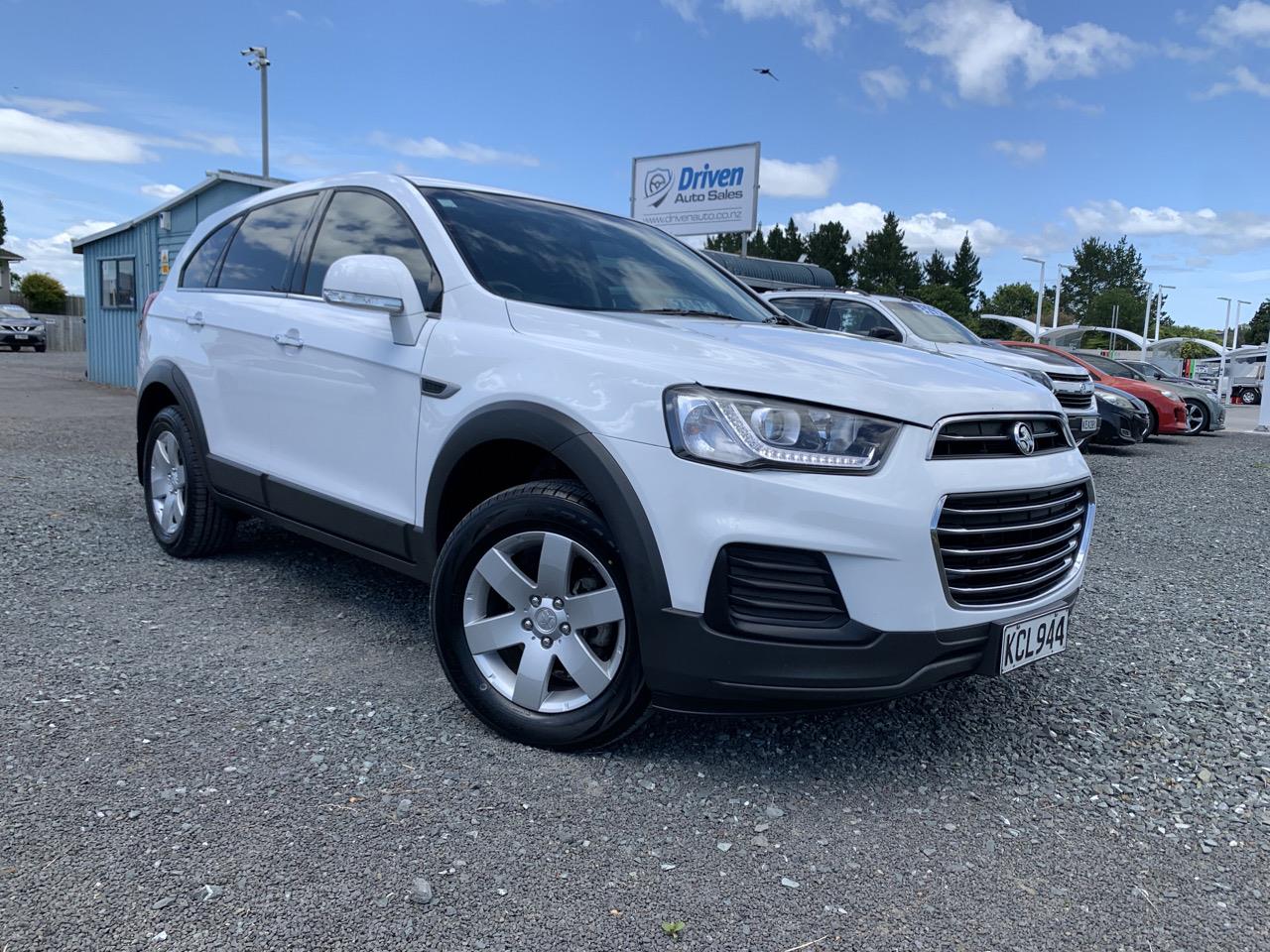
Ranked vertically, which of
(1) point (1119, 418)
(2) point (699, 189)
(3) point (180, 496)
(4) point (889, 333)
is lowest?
(3) point (180, 496)

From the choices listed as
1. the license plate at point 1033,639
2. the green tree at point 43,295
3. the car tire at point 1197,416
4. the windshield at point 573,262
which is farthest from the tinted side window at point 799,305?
the green tree at point 43,295

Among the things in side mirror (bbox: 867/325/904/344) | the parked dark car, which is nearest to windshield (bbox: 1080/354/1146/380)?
the parked dark car

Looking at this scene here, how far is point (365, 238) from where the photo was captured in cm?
382

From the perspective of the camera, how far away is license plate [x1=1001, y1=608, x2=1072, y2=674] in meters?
2.67

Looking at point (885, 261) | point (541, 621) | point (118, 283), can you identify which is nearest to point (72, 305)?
point (118, 283)

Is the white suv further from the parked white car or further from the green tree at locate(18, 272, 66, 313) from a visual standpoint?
the green tree at locate(18, 272, 66, 313)

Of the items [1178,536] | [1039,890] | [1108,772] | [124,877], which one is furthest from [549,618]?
[1178,536]

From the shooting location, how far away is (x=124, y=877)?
7.23 feet

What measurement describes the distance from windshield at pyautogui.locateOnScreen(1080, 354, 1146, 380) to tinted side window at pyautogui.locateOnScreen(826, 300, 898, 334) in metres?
7.73

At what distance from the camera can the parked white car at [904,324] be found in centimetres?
991

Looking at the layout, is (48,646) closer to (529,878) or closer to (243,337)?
(243,337)

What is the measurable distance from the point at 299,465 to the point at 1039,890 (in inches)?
115

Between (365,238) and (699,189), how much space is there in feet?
76.9

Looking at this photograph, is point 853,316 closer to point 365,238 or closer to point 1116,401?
point 1116,401
